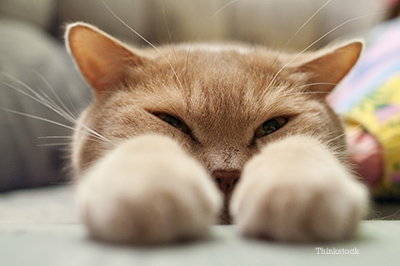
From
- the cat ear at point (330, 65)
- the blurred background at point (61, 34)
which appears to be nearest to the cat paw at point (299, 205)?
the cat ear at point (330, 65)

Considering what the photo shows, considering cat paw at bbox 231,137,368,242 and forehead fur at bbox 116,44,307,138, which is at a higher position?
forehead fur at bbox 116,44,307,138

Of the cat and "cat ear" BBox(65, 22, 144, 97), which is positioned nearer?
the cat

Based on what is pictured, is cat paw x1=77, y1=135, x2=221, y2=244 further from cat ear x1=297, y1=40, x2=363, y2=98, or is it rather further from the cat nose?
cat ear x1=297, y1=40, x2=363, y2=98

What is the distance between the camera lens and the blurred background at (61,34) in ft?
5.83

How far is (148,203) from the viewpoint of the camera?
479 mm

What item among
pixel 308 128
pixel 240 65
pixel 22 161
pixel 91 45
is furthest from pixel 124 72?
pixel 22 161

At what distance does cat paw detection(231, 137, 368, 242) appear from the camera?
1.67ft

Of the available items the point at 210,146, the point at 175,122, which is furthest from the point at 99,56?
the point at 210,146

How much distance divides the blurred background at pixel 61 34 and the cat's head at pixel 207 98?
58 cm

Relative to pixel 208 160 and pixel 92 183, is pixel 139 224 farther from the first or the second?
pixel 208 160

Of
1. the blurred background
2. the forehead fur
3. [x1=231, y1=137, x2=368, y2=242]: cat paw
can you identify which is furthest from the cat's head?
the blurred background

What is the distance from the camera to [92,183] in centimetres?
56

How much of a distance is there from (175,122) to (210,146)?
0.15 m

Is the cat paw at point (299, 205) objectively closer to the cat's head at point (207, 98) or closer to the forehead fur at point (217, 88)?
the cat's head at point (207, 98)
